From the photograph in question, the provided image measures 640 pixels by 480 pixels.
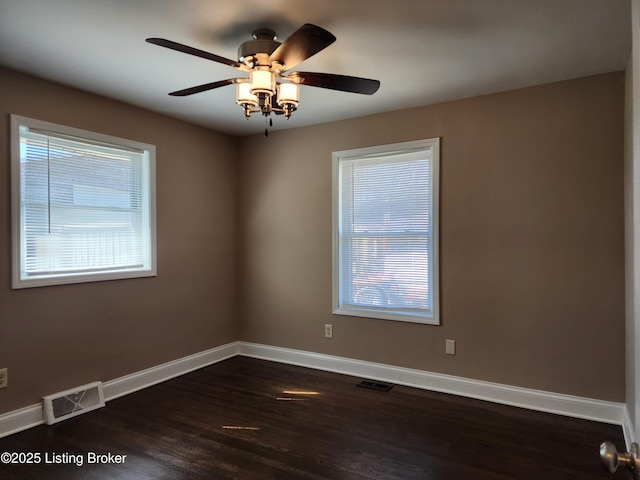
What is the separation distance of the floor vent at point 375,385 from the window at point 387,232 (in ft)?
1.95

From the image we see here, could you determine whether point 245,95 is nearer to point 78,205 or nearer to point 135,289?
point 78,205

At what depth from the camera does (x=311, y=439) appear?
2.65 m

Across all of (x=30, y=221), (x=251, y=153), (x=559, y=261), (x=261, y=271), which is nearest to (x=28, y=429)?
(x=30, y=221)

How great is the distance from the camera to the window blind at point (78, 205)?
2897mm

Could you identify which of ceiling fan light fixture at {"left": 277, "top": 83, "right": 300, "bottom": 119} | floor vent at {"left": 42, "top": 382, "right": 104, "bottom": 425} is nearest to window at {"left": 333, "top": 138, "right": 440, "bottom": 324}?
ceiling fan light fixture at {"left": 277, "top": 83, "right": 300, "bottom": 119}

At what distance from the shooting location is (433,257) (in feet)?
11.5

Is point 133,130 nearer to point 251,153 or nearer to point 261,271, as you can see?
point 251,153

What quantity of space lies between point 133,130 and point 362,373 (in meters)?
3.03

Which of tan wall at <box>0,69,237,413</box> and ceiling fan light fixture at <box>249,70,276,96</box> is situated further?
tan wall at <box>0,69,237,413</box>

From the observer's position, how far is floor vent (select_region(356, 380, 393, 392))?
3.53 meters

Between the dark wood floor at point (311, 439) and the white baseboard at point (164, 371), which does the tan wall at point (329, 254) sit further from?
the dark wood floor at point (311, 439)

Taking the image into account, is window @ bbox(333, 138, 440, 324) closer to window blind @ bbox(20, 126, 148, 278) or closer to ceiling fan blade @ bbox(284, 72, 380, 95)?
ceiling fan blade @ bbox(284, 72, 380, 95)

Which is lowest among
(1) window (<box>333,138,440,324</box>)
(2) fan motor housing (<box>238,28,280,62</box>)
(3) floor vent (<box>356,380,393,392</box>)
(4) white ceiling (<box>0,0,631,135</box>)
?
(3) floor vent (<box>356,380,393,392</box>)

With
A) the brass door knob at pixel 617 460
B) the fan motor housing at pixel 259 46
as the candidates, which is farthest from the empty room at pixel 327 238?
the brass door knob at pixel 617 460
